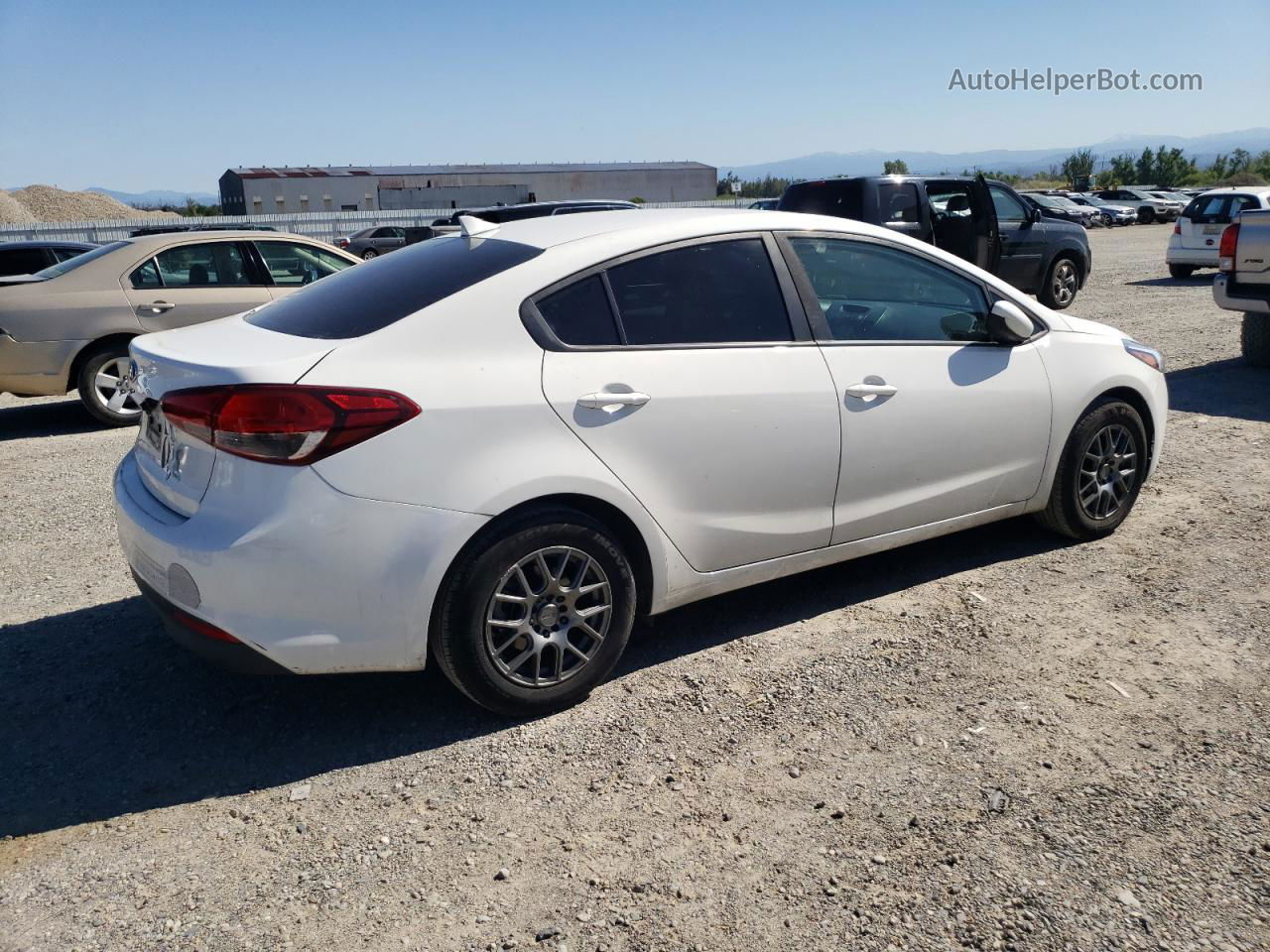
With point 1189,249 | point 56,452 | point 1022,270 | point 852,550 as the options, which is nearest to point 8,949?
point 852,550

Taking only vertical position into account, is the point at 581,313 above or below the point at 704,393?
above

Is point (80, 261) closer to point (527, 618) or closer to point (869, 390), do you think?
point (527, 618)

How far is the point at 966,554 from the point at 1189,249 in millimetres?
16478

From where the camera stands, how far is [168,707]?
12.5 ft

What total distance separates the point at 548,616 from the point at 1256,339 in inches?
352

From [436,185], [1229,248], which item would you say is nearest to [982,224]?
[1229,248]

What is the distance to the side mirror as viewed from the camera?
15.2 feet

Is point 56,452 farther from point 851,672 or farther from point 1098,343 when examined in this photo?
point 1098,343

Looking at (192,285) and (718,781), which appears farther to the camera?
(192,285)

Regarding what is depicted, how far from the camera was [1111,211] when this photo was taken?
41.2 meters

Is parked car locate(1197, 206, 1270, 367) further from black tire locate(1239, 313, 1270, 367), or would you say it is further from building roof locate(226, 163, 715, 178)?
building roof locate(226, 163, 715, 178)

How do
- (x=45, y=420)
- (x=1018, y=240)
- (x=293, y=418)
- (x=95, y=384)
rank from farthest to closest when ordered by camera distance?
(x=1018, y=240) < (x=45, y=420) < (x=95, y=384) < (x=293, y=418)

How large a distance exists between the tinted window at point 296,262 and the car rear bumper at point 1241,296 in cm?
787

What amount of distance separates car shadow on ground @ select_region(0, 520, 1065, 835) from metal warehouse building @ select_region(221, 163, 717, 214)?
57.6 meters
